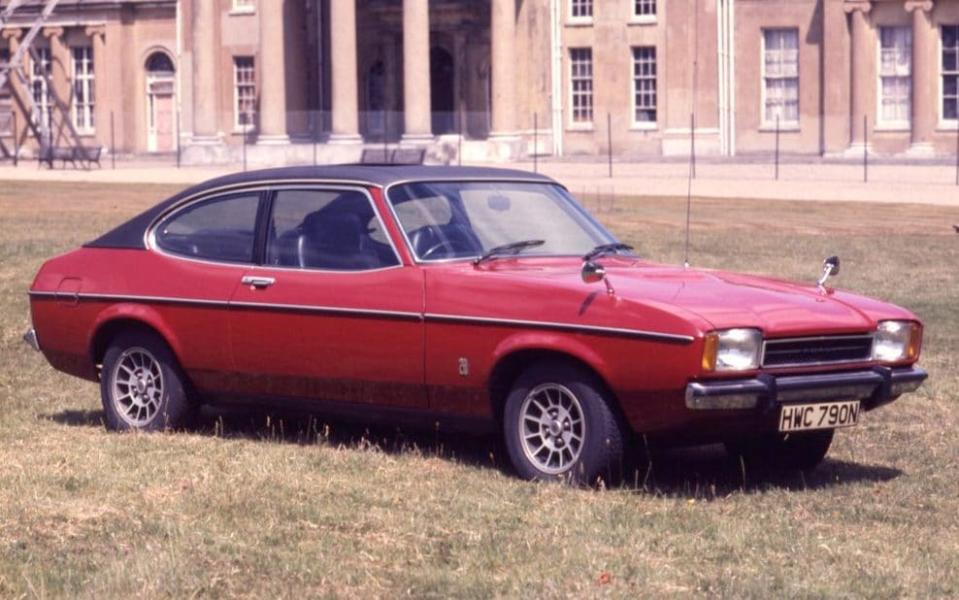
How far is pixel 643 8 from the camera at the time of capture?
56.8 metres

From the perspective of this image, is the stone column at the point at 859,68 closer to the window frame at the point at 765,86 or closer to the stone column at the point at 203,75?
the window frame at the point at 765,86

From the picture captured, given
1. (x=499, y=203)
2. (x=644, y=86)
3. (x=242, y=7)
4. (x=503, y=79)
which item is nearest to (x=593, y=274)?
(x=499, y=203)

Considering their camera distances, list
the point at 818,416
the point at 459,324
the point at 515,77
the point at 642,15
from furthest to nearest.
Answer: the point at 642,15
the point at 515,77
the point at 459,324
the point at 818,416

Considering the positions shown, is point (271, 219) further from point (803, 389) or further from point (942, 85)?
point (942, 85)

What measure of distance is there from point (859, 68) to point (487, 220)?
143ft

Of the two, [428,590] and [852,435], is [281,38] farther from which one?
[428,590]

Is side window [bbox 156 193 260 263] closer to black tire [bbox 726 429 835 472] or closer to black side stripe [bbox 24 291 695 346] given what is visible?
black side stripe [bbox 24 291 695 346]

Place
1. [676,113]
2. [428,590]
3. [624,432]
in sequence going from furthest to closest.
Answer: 1. [676,113]
2. [624,432]
3. [428,590]

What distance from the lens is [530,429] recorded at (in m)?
8.94

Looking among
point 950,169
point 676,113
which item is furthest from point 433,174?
point 676,113

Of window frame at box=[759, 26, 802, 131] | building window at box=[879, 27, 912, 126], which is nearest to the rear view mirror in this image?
building window at box=[879, 27, 912, 126]

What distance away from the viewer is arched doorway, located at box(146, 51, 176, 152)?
63844mm

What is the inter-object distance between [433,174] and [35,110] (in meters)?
57.9

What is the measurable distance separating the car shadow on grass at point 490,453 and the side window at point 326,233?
0.83 metres
